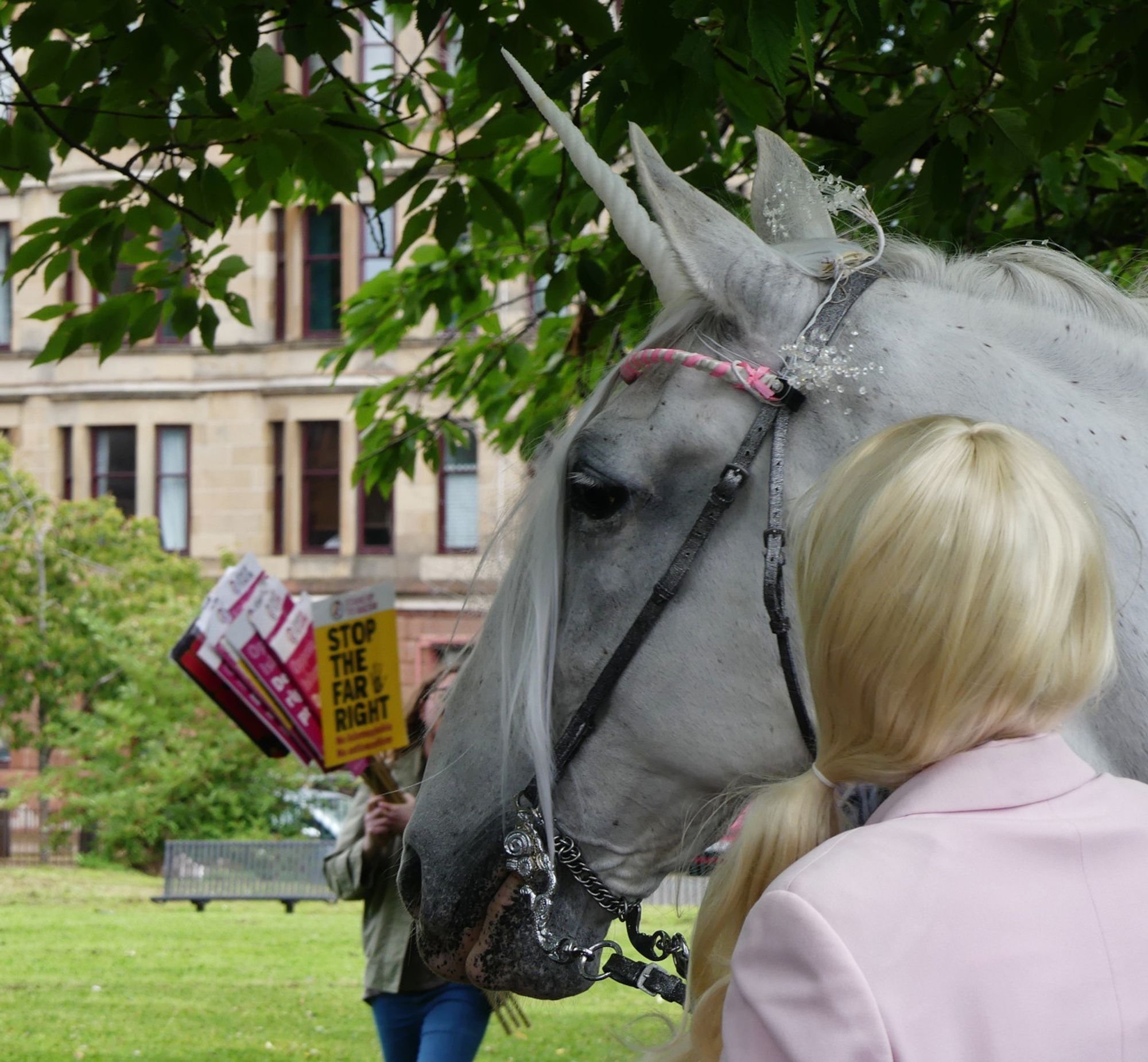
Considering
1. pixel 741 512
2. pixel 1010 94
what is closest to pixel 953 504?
pixel 741 512

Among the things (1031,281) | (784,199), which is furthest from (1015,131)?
(1031,281)

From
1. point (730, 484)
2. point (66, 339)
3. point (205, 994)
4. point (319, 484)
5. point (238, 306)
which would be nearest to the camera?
point (730, 484)

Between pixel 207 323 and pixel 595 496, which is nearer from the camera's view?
pixel 595 496

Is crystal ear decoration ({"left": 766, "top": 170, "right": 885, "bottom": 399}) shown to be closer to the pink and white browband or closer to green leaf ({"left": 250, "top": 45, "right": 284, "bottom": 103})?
the pink and white browband

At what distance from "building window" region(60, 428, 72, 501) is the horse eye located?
29253mm

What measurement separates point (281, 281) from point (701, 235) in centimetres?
2795

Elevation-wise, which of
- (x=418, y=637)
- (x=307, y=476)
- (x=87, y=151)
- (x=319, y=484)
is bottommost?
(x=418, y=637)

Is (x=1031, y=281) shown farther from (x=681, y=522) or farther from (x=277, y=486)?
(x=277, y=486)

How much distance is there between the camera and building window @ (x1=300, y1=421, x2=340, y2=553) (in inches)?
1110

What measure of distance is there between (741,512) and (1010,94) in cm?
234

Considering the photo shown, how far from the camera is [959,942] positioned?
3.32ft

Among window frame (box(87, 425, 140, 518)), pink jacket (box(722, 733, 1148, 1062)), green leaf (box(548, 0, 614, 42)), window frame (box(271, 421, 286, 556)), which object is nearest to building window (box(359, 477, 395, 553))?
window frame (box(271, 421, 286, 556))

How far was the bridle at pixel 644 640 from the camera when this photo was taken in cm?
168

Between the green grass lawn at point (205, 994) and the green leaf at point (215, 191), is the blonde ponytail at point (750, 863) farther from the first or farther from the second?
the green grass lawn at point (205, 994)
